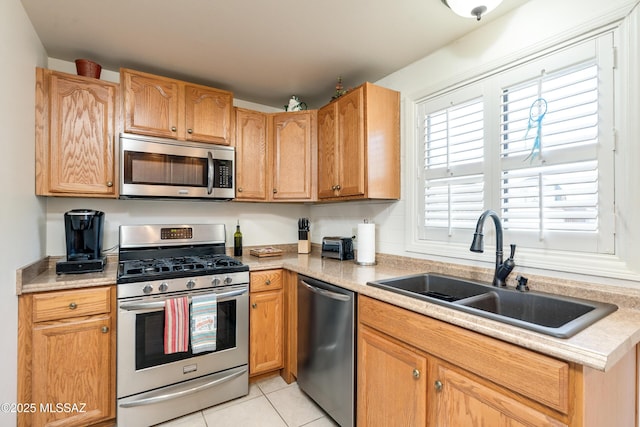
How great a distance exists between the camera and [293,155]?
8.70 feet

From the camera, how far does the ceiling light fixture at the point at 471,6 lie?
56.1 inches

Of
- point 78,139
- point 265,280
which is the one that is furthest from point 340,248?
point 78,139

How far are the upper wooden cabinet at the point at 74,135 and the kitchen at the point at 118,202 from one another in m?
0.10

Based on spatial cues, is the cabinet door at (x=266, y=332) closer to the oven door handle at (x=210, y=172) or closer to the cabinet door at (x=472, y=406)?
the oven door handle at (x=210, y=172)

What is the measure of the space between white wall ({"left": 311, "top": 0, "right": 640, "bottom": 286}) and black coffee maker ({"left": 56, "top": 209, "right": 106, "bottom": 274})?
6.01 feet

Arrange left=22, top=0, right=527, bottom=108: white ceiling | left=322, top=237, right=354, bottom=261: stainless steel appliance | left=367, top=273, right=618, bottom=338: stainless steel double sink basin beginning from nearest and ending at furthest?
left=367, top=273, right=618, bottom=338: stainless steel double sink basin
left=22, top=0, right=527, bottom=108: white ceiling
left=322, top=237, right=354, bottom=261: stainless steel appliance

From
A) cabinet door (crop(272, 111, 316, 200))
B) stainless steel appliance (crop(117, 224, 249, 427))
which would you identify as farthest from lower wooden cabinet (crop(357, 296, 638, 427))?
cabinet door (crop(272, 111, 316, 200))

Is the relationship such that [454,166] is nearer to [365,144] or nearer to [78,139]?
[365,144]

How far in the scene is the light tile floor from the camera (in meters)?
1.86

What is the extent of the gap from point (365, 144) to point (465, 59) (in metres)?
→ 0.76

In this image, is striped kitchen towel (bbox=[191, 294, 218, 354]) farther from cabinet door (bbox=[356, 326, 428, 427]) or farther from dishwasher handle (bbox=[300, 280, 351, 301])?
cabinet door (bbox=[356, 326, 428, 427])

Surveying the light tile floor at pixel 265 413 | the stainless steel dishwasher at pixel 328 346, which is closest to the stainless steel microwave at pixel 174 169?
the stainless steel dishwasher at pixel 328 346

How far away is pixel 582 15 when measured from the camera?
1.37 m

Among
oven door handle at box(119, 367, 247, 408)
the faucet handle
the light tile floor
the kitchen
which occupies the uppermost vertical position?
the kitchen
